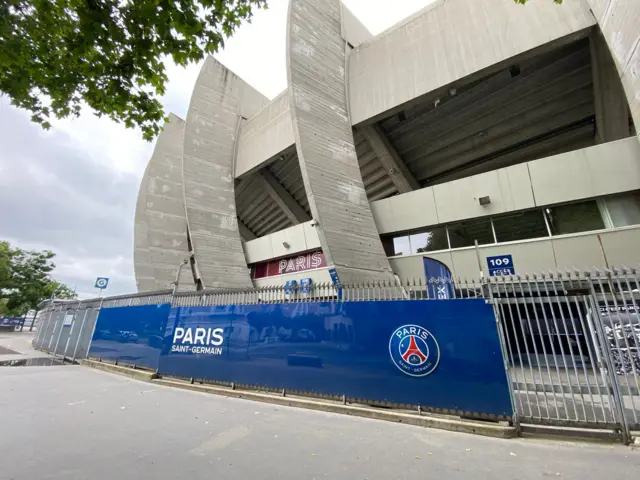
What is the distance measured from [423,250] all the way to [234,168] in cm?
1414

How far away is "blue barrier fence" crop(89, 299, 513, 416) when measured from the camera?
4.29 meters

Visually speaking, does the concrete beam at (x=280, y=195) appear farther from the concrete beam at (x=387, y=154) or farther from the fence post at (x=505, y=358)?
the fence post at (x=505, y=358)

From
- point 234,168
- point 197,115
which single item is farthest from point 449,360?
point 197,115

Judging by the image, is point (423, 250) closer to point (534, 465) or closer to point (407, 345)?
point (407, 345)

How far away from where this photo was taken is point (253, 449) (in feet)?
10.8

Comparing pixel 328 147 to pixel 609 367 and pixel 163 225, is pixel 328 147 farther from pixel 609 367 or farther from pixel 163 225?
pixel 163 225

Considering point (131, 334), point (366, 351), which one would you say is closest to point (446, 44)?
point (366, 351)

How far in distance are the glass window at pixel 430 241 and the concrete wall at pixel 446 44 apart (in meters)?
5.86

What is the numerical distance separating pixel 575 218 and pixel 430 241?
4.77m

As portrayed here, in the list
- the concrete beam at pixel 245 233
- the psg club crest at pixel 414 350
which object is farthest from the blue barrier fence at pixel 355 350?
the concrete beam at pixel 245 233

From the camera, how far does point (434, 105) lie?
1342 centimetres

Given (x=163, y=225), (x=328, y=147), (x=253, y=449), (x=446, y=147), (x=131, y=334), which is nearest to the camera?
(x=253, y=449)

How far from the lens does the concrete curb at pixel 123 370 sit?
7684mm

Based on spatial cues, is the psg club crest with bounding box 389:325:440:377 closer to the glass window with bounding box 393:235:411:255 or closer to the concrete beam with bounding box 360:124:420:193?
the glass window with bounding box 393:235:411:255
